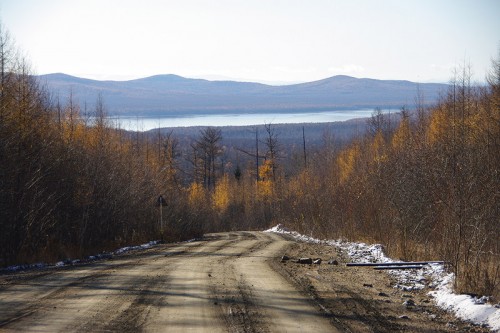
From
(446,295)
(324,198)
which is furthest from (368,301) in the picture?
(324,198)

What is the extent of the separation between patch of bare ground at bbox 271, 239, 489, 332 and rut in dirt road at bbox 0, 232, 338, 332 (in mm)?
377

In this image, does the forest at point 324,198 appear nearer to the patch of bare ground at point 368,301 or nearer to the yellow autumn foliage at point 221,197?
the patch of bare ground at point 368,301

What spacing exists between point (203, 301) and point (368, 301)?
3.04 m

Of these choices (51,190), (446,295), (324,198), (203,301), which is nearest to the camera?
(203,301)

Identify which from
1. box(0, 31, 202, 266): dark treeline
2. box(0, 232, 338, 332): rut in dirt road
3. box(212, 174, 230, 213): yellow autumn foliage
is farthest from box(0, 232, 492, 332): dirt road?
box(212, 174, 230, 213): yellow autumn foliage

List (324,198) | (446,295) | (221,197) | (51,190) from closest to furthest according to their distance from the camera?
(446,295)
(51,190)
(324,198)
(221,197)

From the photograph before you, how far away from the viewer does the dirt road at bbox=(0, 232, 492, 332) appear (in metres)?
9.12

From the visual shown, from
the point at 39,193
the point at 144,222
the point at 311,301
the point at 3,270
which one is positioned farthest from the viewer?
the point at 144,222

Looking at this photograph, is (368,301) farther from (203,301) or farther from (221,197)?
(221,197)

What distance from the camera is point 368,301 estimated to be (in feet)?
36.9

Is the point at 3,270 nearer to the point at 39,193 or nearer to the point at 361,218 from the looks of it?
the point at 39,193

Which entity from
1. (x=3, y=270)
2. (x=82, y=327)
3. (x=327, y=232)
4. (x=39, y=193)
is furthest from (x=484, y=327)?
(x=327, y=232)

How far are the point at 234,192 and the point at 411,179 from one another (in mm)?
76850

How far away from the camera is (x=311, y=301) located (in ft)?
36.1
